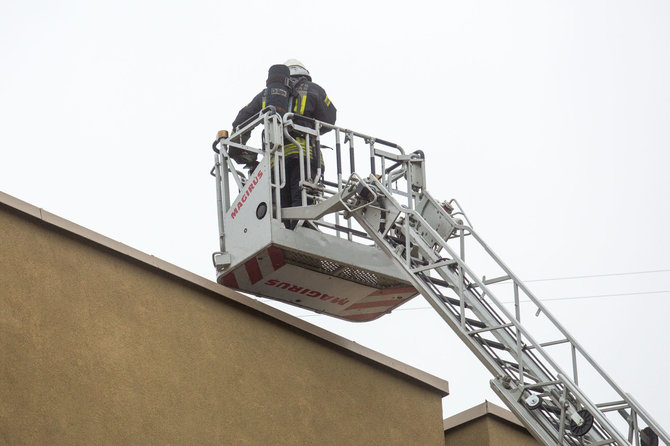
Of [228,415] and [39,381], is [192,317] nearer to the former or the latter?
[228,415]

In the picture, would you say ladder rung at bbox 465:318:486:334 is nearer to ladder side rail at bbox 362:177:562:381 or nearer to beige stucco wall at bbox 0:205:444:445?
ladder side rail at bbox 362:177:562:381

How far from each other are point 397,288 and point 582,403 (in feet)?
12.8

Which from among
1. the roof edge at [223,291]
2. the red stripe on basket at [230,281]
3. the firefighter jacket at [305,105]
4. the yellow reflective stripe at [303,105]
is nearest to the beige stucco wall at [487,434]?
the roof edge at [223,291]

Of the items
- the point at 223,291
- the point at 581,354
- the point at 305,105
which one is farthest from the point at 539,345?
the point at 305,105

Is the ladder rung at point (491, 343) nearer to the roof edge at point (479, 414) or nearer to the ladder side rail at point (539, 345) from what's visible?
the ladder side rail at point (539, 345)

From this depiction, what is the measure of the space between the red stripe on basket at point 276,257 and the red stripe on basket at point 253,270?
20cm

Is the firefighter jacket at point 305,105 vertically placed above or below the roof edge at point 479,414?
above

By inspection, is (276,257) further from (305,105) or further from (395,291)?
(305,105)

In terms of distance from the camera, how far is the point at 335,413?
40.0 feet

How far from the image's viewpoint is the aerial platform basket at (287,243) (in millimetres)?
13125

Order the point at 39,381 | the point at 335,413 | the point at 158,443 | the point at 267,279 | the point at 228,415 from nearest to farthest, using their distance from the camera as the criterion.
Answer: the point at 39,381
the point at 158,443
the point at 228,415
the point at 335,413
the point at 267,279

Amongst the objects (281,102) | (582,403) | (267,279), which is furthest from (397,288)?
(582,403)

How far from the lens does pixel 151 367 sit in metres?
10.8

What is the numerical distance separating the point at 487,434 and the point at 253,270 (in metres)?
3.58
